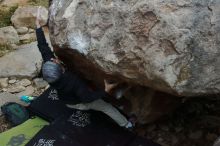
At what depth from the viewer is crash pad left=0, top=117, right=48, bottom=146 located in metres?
3.89

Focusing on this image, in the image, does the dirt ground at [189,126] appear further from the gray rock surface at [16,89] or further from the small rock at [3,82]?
the small rock at [3,82]

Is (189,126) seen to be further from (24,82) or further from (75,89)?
(24,82)

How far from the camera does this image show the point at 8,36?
5.68 m

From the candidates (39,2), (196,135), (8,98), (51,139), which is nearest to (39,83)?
(8,98)

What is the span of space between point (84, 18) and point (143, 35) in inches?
21.1

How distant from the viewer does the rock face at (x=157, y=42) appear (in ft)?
9.21

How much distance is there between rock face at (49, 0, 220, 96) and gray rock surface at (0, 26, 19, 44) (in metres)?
2.53

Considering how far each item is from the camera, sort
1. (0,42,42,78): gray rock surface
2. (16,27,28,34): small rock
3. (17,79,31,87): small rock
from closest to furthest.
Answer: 1. (17,79,31,87): small rock
2. (0,42,42,78): gray rock surface
3. (16,27,28,34): small rock

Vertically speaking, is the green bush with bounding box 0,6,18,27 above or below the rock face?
below

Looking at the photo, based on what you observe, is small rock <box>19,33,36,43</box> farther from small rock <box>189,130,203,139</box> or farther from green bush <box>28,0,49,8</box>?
small rock <box>189,130,203,139</box>

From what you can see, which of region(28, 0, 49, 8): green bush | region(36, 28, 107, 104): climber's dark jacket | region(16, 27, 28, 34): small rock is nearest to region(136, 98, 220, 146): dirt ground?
region(36, 28, 107, 104): climber's dark jacket

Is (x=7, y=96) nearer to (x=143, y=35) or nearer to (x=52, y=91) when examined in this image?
(x=52, y=91)

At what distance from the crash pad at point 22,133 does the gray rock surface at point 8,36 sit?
1.81 meters

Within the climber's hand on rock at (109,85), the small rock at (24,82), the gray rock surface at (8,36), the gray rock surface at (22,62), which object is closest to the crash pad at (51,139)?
the climber's hand on rock at (109,85)
